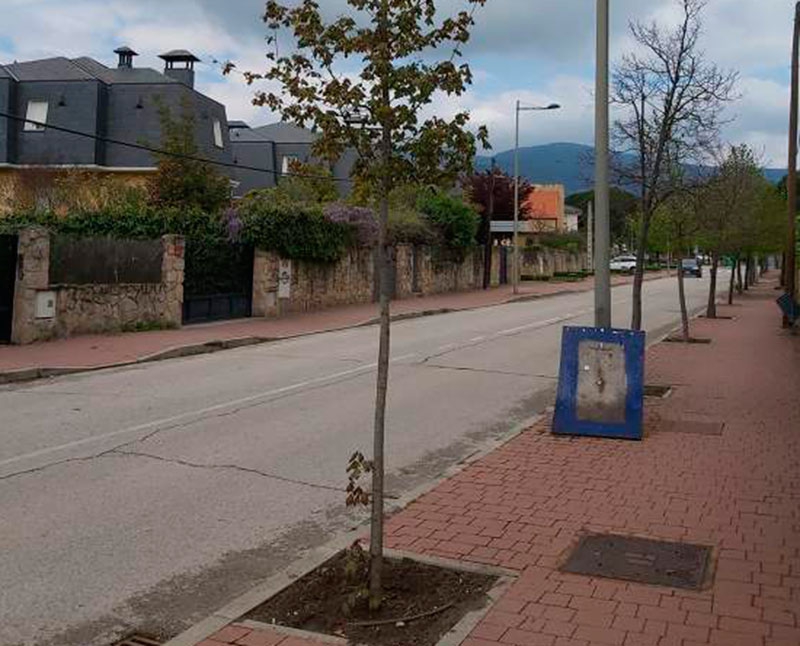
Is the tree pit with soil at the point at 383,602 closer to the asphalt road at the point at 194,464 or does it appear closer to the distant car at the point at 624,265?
the asphalt road at the point at 194,464

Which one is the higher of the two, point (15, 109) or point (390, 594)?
point (15, 109)

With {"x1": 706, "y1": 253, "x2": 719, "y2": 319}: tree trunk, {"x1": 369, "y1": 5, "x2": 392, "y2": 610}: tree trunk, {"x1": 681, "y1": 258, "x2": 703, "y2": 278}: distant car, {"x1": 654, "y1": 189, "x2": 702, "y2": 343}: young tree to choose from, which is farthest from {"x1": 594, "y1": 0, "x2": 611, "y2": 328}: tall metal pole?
{"x1": 681, "y1": 258, "x2": 703, "y2": 278}: distant car

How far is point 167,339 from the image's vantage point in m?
18.7

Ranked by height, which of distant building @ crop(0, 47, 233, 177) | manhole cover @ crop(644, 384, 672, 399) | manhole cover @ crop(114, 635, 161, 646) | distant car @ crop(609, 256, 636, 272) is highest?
distant building @ crop(0, 47, 233, 177)

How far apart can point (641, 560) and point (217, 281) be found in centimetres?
1921

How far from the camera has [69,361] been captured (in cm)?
1521

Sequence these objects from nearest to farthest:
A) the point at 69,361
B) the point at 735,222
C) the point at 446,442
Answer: the point at 446,442 < the point at 69,361 < the point at 735,222

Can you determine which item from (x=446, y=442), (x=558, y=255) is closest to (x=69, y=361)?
(x=446, y=442)

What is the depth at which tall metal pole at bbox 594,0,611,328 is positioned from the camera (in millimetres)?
10016

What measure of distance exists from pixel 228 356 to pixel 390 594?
41.9 ft

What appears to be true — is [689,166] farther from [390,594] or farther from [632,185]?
[390,594]

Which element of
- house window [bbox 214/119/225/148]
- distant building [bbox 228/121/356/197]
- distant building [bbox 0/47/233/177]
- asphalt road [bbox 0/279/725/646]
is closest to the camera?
asphalt road [bbox 0/279/725/646]

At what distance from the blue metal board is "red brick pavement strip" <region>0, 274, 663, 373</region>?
8612 mm

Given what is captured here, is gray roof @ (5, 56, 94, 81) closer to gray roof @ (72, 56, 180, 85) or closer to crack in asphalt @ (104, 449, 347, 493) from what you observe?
gray roof @ (72, 56, 180, 85)
